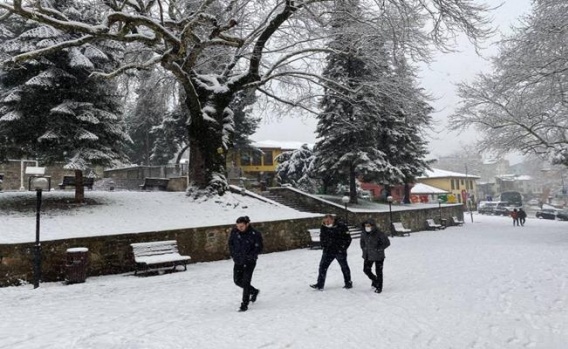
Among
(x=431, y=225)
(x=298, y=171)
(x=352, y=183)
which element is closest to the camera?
(x=352, y=183)

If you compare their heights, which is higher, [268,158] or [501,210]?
[268,158]

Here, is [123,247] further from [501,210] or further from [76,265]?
[501,210]

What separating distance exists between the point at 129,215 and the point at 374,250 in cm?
885

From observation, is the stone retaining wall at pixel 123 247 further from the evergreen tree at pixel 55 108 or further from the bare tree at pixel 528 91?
the bare tree at pixel 528 91

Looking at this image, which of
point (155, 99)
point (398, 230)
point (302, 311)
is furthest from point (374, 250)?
point (155, 99)

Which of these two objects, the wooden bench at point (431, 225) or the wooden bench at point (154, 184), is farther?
the wooden bench at point (431, 225)

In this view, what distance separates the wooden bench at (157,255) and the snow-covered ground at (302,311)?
0.42 metres

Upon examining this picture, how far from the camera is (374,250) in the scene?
27.1 feet

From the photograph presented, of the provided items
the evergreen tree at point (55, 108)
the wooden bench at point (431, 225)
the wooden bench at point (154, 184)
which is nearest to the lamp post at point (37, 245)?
the evergreen tree at point (55, 108)

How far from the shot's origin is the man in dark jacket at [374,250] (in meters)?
8.18

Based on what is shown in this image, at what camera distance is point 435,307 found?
6879 mm

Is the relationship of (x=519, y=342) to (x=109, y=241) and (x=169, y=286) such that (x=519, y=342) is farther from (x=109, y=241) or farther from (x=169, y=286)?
(x=109, y=241)

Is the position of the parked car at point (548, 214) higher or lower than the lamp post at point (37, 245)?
lower

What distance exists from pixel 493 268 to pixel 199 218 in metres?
9.12
